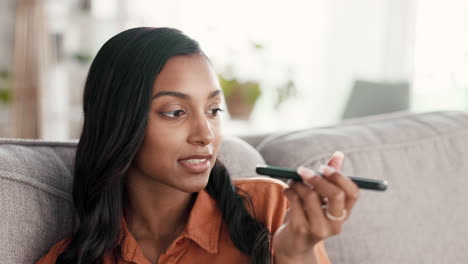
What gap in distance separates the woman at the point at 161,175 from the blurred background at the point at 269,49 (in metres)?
3.05

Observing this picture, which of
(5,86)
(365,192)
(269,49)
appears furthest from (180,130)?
(5,86)

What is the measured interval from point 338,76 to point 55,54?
2369mm

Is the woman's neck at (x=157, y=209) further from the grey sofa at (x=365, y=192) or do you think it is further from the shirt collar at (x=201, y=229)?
the grey sofa at (x=365, y=192)

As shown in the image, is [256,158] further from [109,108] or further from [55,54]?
[55,54]

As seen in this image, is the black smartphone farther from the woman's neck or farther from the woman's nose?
the woman's neck

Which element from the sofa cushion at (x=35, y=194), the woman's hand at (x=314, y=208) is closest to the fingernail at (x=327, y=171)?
the woman's hand at (x=314, y=208)

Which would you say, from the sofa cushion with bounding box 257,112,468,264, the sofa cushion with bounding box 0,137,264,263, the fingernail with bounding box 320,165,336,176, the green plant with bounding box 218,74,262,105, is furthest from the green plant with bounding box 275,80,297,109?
the fingernail with bounding box 320,165,336,176

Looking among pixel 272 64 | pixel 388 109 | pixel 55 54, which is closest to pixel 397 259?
pixel 388 109

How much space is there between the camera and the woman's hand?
0.80 metres

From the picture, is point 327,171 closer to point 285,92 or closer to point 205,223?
point 205,223

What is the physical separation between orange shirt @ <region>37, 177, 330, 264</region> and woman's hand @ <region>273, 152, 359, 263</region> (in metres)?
0.22

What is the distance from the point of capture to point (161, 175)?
43.6 inches

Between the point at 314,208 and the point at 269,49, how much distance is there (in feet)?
13.7

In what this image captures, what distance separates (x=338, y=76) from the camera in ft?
16.5
